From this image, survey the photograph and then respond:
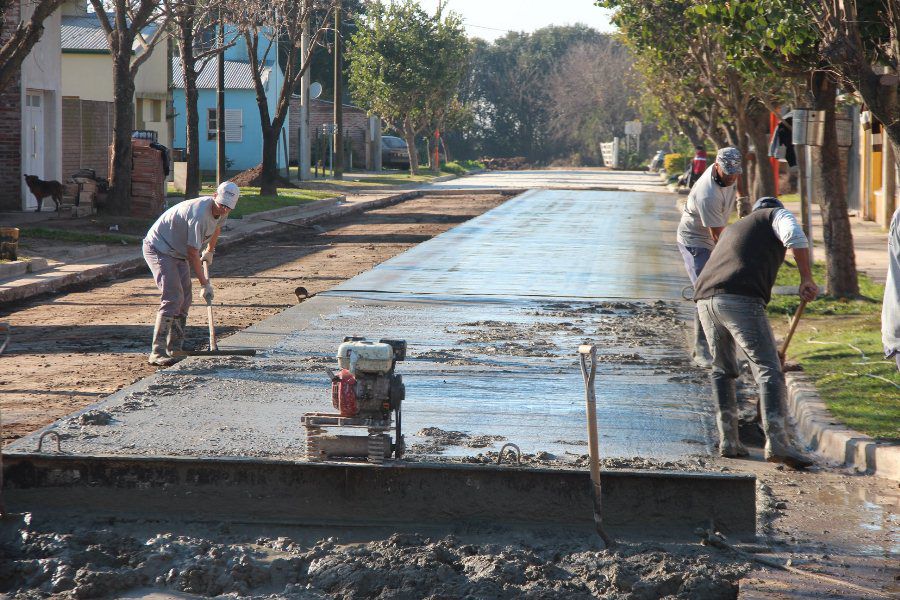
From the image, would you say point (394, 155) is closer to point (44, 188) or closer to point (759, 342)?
point (44, 188)

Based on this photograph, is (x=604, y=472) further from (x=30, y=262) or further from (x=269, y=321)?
(x=30, y=262)

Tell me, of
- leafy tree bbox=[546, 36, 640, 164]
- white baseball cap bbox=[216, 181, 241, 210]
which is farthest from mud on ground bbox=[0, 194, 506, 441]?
leafy tree bbox=[546, 36, 640, 164]

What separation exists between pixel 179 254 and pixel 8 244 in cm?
721

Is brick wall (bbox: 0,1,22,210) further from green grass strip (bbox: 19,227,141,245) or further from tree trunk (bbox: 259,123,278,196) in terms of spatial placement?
tree trunk (bbox: 259,123,278,196)

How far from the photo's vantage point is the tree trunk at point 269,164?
3322 cm

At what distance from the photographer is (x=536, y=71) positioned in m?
93.2

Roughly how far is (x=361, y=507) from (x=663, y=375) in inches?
174

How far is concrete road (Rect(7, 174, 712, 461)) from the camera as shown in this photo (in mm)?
7535

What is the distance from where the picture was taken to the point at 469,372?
9.77 m

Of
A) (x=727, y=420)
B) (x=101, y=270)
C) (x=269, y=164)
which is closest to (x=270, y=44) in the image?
(x=269, y=164)

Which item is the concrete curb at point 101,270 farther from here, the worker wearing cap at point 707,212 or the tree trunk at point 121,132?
the worker wearing cap at point 707,212

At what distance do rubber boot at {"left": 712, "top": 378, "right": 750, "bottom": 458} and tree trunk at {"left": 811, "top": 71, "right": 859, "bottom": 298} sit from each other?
23.3 feet

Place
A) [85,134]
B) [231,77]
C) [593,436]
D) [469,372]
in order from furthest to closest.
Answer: [231,77] → [85,134] → [469,372] → [593,436]

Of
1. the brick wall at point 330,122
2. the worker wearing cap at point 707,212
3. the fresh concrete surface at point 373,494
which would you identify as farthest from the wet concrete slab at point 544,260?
the brick wall at point 330,122
